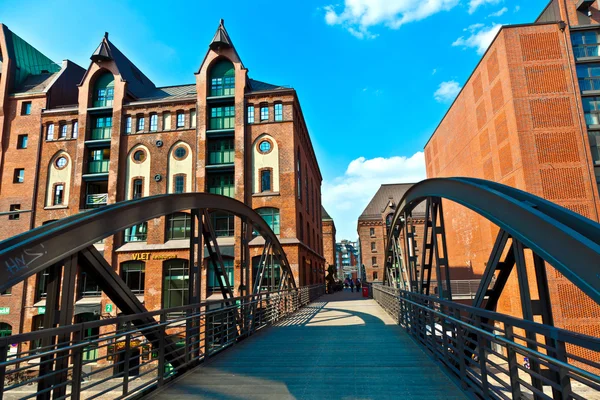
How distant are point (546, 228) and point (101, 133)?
101 ft

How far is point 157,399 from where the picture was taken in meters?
4.55

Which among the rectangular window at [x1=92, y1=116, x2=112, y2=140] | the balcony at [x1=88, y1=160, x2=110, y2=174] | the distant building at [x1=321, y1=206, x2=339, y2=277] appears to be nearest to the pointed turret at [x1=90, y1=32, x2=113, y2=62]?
the rectangular window at [x1=92, y1=116, x2=112, y2=140]

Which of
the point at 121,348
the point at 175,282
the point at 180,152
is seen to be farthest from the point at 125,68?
the point at 121,348

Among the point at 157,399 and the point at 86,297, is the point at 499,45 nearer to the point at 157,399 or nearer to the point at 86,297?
the point at 157,399

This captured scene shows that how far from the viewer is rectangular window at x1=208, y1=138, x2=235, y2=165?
87.6 feet

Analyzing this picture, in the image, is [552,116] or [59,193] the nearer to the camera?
[552,116]

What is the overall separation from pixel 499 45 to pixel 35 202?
111ft

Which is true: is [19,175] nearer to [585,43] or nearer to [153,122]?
[153,122]

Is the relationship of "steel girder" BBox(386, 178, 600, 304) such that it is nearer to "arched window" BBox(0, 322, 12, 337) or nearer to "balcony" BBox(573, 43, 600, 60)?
"balcony" BBox(573, 43, 600, 60)

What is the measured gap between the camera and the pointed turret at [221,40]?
1074 inches

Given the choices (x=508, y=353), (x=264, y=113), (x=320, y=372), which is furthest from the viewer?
(x=264, y=113)

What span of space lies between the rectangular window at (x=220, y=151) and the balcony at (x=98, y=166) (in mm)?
8005

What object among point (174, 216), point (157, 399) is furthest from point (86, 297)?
point (157, 399)

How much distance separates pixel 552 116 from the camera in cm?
2328
